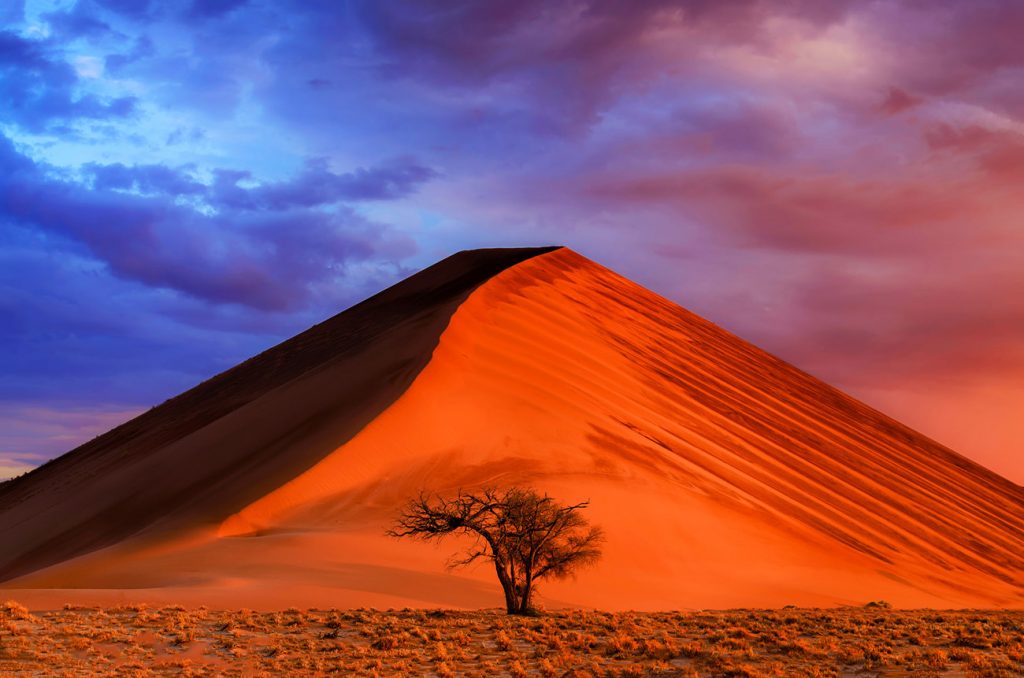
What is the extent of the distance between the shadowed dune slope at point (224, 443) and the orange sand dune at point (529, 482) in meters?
0.21

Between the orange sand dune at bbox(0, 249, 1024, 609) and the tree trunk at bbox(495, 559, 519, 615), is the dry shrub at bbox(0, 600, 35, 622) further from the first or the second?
the tree trunk at bbox(495, 559, 519, 615)

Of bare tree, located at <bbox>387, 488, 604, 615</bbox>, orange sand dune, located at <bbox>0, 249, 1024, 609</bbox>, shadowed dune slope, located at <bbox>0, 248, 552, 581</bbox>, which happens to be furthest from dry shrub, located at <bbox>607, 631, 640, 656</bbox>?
shadowed dune slope, located at <bbox>0, 248, 552, 581</bbox>

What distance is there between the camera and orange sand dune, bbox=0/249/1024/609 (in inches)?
1019

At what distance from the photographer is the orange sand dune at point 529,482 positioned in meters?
25.9

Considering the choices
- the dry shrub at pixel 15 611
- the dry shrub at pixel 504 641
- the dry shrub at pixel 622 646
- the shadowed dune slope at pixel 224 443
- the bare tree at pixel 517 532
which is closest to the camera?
the dry shrub at pixel 622 646

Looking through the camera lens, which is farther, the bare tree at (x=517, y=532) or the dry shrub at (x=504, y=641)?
the bare tree at (x=517, y=532)

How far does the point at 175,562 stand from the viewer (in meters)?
26.0

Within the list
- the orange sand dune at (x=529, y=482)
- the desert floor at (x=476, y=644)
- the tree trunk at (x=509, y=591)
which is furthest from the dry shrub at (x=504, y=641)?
the orange sand dune at (x=529, y=482)

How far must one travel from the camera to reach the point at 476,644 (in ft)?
52.5

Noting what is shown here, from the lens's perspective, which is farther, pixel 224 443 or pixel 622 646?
pixel 224 443

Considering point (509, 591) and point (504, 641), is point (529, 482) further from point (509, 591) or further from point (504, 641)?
point (504, 641)

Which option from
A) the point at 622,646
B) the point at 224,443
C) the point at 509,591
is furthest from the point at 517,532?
the point at 224,443

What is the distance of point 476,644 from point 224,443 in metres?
27.3

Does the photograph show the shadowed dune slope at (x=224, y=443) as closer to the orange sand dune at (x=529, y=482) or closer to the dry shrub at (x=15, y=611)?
the orange sand dune at (x=529, y=482)
